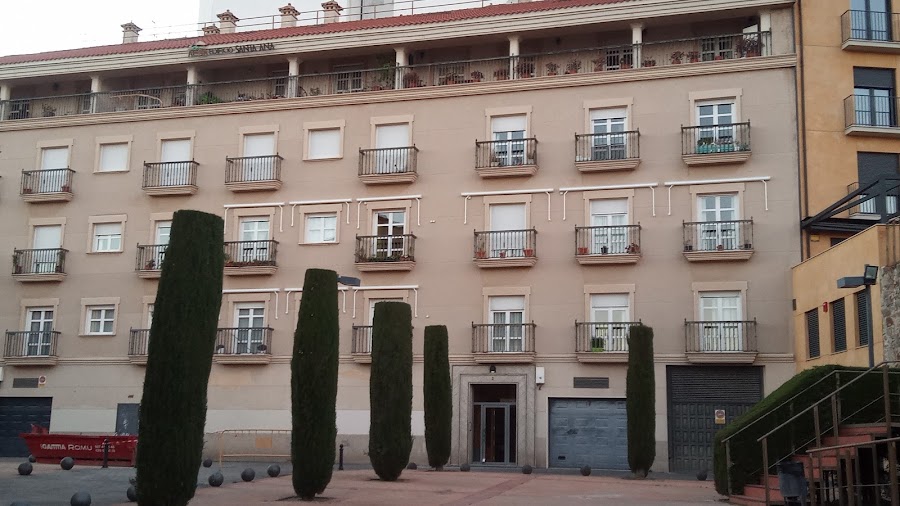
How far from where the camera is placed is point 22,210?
38.9 metres

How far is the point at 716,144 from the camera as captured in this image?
3206 cm

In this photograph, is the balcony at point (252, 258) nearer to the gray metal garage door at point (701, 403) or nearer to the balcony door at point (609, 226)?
the balcony door at point (609, 226)

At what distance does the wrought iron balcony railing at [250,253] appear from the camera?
3550 cm

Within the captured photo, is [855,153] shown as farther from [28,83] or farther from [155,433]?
[28,83]

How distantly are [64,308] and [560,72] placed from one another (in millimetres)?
20534

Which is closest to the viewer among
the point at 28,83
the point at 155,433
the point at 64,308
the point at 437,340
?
the point at 155,433

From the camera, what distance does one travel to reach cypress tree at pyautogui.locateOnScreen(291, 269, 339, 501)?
19.5 meters

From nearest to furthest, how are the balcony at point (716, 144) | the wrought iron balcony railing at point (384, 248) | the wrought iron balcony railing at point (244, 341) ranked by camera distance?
the balcony at point (716, 144), the wrought iron balcony railing at point (384, 248), the wrought iron balcony railing at point (244, 341)

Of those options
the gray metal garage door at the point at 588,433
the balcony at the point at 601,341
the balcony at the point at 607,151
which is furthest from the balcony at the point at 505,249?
the gray metal garage door at the point at 588,433

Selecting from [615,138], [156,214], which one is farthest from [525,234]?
[156,214]

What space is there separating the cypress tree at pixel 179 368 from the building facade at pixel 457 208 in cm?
1784

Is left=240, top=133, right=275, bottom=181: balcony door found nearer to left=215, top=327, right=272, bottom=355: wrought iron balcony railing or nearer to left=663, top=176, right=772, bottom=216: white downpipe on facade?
left=215, top=327, right=272, bottom=355: wrought iron balcony railing

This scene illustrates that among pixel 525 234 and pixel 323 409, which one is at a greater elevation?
pixel 525 234

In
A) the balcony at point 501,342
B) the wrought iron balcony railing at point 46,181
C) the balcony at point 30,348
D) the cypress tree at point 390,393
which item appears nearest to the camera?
the cypress tree at point 390,393
